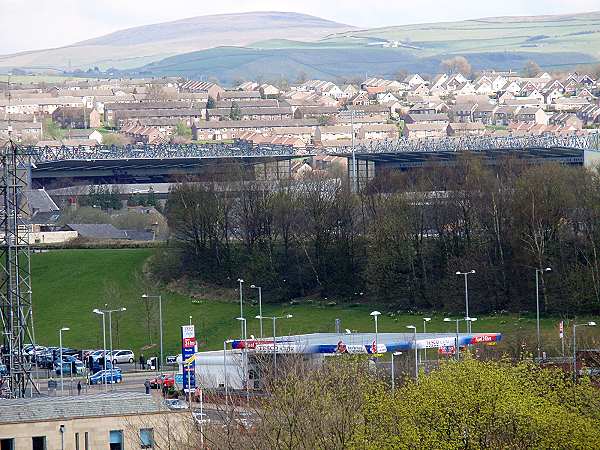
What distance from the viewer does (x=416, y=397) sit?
3356 cm

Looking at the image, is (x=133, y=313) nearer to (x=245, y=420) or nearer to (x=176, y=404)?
(x=176, y=404)

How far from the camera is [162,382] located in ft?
168

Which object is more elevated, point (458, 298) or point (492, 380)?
point (492, 380)

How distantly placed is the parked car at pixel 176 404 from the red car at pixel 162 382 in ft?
22.7

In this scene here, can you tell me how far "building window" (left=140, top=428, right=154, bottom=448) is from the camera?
34903mm

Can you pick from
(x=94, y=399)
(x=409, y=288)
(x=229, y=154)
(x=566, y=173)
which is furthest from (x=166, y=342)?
(x=229, y=154)

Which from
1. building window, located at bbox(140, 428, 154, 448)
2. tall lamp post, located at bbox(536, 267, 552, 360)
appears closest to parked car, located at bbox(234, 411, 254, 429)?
building window, located at bbox(140, 428, 154, 448)

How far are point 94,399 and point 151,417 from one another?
1.27 meters

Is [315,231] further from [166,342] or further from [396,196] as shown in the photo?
[166,342]

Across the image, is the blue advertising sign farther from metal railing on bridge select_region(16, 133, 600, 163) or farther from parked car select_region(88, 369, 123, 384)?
metal railing on bridge select_region(16, 133, 600, 163)

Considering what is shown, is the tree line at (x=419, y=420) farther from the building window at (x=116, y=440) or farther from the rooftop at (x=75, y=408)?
the rooftop at (x=75, y=408)

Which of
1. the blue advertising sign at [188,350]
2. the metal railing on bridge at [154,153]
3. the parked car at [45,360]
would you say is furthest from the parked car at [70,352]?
the metal railing on bridge at [154,153]

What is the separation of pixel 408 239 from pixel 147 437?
34.6 meters

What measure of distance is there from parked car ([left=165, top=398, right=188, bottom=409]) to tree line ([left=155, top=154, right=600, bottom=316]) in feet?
71.3
